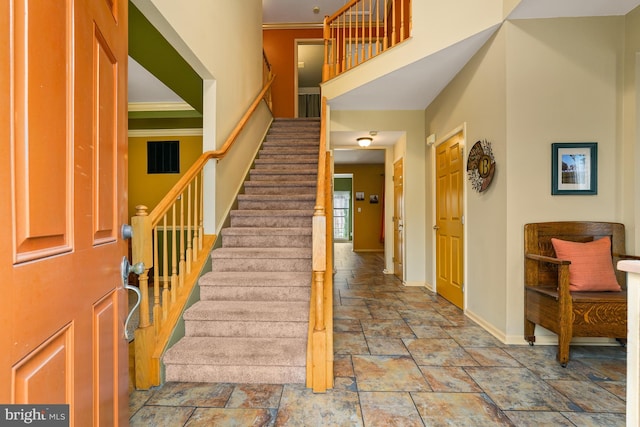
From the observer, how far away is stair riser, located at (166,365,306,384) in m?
2.02

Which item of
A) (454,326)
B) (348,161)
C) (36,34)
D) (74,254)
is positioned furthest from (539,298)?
(348,161)

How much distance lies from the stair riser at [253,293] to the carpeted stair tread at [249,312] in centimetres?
11

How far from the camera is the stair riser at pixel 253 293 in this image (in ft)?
8.31

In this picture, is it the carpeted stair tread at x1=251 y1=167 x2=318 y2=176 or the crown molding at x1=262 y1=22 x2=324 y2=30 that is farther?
the crown molding at x1=262 y1=22 x2=324 y2=30

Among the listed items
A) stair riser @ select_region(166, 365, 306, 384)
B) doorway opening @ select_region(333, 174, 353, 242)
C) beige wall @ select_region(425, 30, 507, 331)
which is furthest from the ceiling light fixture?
doorway opening @ select_region(333, 174, 353, 242)

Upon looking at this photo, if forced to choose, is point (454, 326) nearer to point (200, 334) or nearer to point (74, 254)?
point (200, 334)

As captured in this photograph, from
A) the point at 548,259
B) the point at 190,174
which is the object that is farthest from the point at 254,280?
the point at 548,259

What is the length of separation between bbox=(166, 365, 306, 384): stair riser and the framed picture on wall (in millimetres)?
2567

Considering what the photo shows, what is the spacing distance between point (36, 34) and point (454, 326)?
3.37 meters

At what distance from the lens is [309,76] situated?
902 centimetres

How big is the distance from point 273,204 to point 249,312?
1524 millimetres

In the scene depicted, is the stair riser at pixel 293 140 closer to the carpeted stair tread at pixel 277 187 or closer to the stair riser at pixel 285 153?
the stair riser at pixel 285 153

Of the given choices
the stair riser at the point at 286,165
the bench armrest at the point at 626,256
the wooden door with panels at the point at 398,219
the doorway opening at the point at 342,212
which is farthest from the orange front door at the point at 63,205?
the doorway opening at the point at 342,212

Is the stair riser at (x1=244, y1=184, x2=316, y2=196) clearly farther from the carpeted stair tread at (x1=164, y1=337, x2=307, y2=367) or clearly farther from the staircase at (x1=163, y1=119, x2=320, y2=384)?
the carpeted stair tread at (x1=164, y1=337, x2=307, y2=367)
